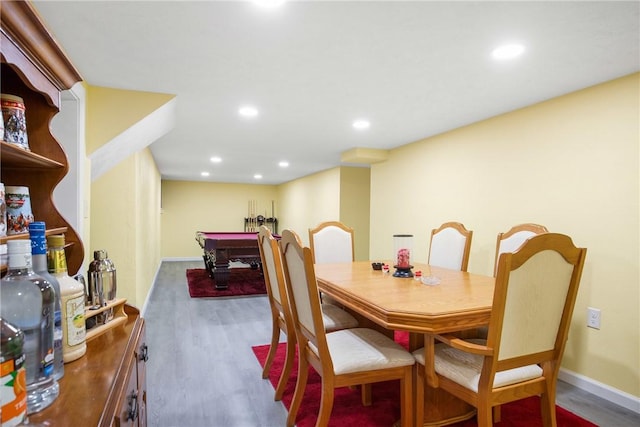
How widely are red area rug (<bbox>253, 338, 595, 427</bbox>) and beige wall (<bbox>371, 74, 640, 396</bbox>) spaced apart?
1.99 ft

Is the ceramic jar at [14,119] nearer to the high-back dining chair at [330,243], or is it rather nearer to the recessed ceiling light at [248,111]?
the recessed ceiling light at [248,111]

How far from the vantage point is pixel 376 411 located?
2.00 m

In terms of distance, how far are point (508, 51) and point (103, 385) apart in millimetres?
2273

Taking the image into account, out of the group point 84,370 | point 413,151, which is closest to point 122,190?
point 84,370

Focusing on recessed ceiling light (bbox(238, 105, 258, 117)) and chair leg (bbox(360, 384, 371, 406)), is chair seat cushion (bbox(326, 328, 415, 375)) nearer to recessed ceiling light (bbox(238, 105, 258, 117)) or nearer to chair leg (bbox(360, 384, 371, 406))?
chair leg (bbox(360, 384, 371, 406))

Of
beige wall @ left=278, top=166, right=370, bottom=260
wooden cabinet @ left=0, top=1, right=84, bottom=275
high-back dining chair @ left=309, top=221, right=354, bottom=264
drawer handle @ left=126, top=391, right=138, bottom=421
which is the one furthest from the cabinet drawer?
beige wall @ left=278, top=166, right=370, bottom=260

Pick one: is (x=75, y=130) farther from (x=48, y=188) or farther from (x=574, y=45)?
(x=574, y=45)

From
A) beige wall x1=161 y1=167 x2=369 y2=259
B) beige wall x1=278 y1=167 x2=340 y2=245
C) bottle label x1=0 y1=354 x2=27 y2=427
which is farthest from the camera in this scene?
beige wall x1=161 y1=167 x2=369 y2=259

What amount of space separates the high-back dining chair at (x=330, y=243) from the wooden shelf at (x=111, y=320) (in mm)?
1946

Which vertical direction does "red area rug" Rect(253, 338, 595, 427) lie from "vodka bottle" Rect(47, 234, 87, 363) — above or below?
below

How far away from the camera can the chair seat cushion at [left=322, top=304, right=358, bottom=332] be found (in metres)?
2.22

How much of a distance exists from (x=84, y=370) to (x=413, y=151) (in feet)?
13.0

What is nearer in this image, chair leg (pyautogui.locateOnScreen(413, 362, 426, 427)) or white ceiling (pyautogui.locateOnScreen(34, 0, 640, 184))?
white ceiling (pyautogui.locateOnScreen(34, 0, 640, 184))

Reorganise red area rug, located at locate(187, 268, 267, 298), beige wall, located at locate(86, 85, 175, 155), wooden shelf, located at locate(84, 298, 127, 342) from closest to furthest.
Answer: wooden shelf, located at locate(84, 298, 127, 342) < beige wall, located at locate(86, 85, 175, 155) < red area rug, located at locate(187, 268, 267, 298)
